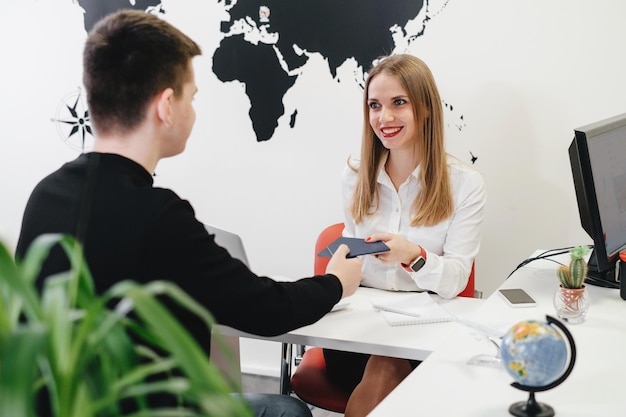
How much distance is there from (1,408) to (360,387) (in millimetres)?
1467

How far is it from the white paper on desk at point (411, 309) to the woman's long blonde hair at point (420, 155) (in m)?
0.34

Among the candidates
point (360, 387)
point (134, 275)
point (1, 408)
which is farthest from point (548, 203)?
point (1, 408)

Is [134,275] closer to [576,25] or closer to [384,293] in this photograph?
[384,293]

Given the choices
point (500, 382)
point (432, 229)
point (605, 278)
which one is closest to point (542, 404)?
point (500, 382)

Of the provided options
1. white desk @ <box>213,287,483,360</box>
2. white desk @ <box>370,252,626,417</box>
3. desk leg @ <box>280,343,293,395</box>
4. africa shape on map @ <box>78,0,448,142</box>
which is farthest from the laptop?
africa shape on map @ <box>78,0,448,142</box>

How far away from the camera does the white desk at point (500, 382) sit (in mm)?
1253

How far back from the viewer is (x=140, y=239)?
1.29m

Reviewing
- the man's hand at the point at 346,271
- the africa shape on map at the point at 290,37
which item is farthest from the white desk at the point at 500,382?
the africa shape on map at the point at 290,37

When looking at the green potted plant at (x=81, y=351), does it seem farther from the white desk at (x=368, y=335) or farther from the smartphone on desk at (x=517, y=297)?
the smartphone on desk at (x=517, y=297)

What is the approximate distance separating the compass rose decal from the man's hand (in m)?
2.06

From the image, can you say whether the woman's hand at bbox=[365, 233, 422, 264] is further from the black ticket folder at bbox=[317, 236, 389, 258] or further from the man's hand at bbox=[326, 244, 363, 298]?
the man's hand at bbox=[326, 244, 363, 298]

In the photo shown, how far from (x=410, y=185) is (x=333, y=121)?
0.78 meters

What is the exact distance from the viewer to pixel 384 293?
7.36 ft

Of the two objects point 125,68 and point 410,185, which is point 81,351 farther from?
point 410,185
